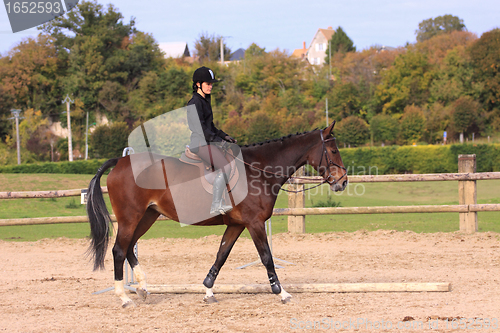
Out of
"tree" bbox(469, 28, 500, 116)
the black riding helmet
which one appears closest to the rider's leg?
the black riding helmet

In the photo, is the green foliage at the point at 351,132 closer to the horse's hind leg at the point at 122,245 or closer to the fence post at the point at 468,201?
the fence post at the point at 468,201

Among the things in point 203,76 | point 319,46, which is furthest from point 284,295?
point 319,46

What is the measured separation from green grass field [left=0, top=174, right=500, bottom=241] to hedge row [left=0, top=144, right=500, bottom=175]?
5249 mm

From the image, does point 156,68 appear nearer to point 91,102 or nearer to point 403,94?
point 91,102

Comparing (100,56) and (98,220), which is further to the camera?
(100,56)

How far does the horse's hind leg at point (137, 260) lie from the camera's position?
5.28m

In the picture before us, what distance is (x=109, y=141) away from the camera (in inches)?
1681

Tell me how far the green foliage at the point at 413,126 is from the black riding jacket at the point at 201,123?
125 feet

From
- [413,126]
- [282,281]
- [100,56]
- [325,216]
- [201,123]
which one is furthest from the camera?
[100,56]

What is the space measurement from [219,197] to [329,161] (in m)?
1.34

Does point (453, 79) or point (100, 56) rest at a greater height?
point (100, 56)

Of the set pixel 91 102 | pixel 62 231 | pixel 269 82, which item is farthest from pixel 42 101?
pixel 62 231

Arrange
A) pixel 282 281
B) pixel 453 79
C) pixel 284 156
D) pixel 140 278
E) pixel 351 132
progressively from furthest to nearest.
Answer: pixel 453 79 → pixel 351 132 → pixel 282 281 → pixel 140 278 → pixel 284 156

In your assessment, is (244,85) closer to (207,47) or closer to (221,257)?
(207,47)
